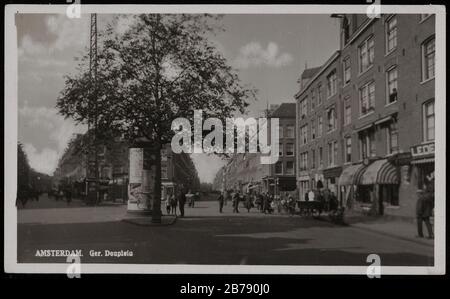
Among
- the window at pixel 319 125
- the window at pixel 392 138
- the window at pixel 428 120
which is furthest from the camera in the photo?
the window at pixel 319 125

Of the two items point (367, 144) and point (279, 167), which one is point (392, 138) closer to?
point (367, 144)

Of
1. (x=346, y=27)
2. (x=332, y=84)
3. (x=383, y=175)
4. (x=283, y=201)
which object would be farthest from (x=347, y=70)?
(x=283, y=201)

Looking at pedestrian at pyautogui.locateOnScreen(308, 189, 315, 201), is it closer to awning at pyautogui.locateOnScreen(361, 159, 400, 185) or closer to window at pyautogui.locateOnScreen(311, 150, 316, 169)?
window at pyautogui.locateOnScreen(311, 150, 316, 169)

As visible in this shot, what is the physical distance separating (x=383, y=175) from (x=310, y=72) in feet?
8.93

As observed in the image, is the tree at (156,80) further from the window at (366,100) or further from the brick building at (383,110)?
the window at (366,100)

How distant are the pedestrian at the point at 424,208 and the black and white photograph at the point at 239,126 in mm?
26

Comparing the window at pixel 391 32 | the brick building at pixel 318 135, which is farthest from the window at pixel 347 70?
the window at pixel 391 32

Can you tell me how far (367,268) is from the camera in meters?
8.62

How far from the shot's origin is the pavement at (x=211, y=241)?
8.76 meters

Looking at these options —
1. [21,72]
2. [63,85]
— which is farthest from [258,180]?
[21,72]

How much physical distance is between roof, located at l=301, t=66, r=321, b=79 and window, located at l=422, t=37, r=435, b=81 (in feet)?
6.82

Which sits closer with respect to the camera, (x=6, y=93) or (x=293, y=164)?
Answer: (x=6, y=93)

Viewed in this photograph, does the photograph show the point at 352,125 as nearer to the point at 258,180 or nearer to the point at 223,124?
the point at 258,180

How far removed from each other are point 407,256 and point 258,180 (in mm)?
3478
